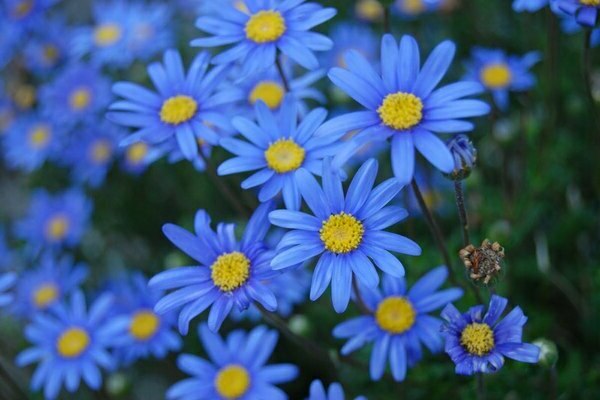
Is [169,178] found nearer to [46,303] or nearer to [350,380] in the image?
[46,303]

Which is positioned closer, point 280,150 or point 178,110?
point 280,150

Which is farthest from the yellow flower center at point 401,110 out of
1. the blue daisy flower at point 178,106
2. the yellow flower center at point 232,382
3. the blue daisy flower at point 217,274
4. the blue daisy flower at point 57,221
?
the blue daisy flower at point 57,221

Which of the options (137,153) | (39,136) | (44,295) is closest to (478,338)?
(44,295)

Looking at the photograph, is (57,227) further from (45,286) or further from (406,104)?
(406,104)

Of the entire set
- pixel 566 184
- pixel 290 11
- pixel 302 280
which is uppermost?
pixel 290 11

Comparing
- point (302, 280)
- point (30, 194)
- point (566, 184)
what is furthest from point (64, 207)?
point (566, 184)

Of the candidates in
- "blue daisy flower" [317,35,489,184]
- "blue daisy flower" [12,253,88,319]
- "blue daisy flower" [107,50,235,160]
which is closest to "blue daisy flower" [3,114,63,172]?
"blue daisy flower" [12,253,88,319]

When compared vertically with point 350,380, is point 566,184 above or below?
above
